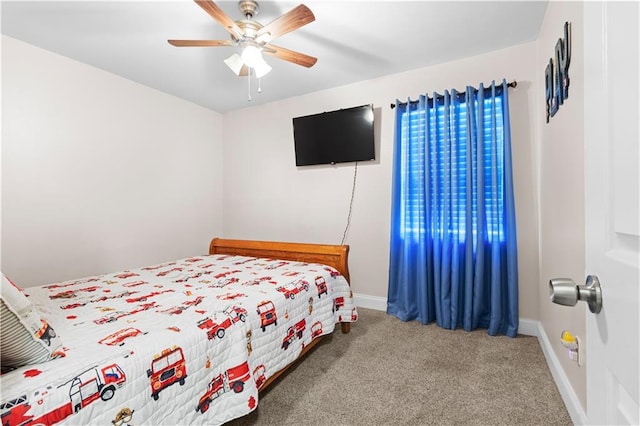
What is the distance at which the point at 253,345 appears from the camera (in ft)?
5.20

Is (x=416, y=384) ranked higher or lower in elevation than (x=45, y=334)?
lower

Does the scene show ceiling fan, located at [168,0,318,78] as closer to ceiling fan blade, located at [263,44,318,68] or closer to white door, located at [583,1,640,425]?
ceiling fan blade, located at [263,44,318,68]

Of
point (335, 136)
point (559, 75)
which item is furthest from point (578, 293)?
point (335, 136)

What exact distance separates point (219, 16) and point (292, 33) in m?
0.80

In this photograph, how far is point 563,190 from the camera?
1688 millimetres

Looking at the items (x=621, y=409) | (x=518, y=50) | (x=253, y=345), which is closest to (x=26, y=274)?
(x=253, y=345)

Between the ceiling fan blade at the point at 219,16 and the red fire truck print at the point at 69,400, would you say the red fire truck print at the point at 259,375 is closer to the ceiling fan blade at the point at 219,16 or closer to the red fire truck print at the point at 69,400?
the red fire truck print at the point at 69,400

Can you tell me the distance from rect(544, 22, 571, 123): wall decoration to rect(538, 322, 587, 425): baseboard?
5.03 feet

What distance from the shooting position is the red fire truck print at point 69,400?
0.82 m

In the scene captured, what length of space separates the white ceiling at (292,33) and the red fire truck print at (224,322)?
1962 millimetres

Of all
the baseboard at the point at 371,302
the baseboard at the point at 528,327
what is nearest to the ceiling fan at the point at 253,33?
the baseboard at the point at 371,302

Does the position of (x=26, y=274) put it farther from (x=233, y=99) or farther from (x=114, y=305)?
(x=233, y=99)

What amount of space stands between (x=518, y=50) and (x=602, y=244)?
9.09 feet

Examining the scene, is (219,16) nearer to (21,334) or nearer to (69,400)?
(21,334)
